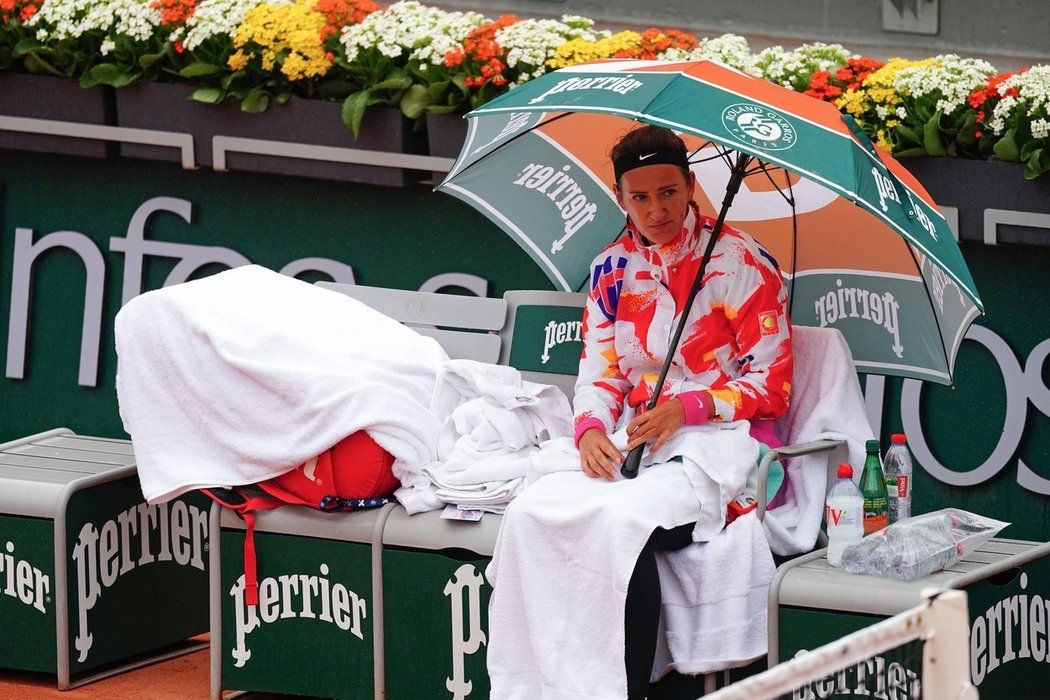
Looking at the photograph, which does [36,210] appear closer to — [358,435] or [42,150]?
[42,150]

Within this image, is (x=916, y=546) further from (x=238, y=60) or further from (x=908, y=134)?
(x=238, y=60)

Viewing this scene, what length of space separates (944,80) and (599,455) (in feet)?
6.51

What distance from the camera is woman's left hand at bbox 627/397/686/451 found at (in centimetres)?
461

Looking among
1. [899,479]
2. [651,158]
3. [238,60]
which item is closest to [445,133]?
[238,60]

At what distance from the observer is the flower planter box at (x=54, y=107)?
23.2 feet

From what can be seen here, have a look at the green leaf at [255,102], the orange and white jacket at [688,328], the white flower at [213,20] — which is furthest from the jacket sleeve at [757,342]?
the white flower at [213,20]

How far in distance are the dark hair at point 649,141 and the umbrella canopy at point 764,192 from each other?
0.14 m

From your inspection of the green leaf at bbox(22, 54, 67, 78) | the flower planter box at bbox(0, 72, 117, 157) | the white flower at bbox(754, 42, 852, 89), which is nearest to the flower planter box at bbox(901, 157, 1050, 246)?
the white flower at bbox(754, 42, 852, 89)

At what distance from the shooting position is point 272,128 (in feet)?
22.3

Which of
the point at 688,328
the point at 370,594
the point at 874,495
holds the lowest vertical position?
the point at 370,594

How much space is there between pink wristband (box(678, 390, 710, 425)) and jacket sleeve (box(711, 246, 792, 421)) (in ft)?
0.12

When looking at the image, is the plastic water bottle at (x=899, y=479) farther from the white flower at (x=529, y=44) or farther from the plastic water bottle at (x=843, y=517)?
the white flower at (x=529, y=44)

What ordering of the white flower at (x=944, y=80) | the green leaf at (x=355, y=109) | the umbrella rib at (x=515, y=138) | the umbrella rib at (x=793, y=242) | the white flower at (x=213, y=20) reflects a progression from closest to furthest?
the umbrella rib at (x=793, y=242) < the umbrella rib at (x=515, y=138) < the white flower at (x=944, y=80) < the green leaf at (x=355, y=109) < the white flower at (x=213, y=20)

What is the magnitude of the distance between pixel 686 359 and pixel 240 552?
145 centimetres
